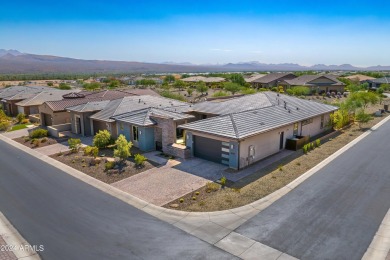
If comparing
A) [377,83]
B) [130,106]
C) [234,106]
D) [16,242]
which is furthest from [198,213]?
[377,83]

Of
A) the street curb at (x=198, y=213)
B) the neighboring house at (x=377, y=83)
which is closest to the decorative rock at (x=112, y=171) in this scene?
the street curb at (x=198, y=213)

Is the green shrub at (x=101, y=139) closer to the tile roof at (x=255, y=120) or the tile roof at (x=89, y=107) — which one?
the tile roof at (x=89, y=107)

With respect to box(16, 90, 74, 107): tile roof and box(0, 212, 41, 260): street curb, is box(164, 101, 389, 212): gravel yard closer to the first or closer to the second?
box(0, 212, 41, 260): street curb

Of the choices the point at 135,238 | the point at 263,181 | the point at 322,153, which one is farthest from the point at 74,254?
the point at 322,153

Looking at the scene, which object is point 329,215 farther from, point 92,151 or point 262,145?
point 92,151

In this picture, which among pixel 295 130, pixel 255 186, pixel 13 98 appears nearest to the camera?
pixel 255 186

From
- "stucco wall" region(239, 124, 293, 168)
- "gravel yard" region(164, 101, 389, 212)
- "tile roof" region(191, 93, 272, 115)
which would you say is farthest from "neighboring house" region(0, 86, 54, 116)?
"gravel yard" region(164, 101, 389, 212)
